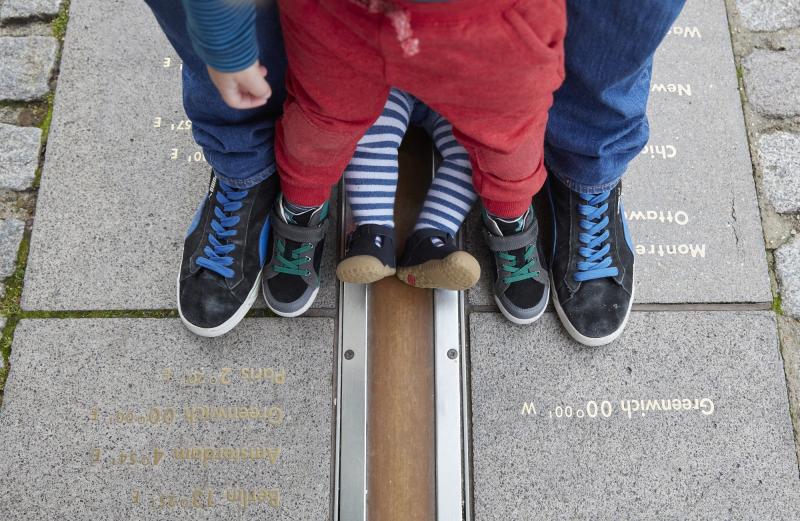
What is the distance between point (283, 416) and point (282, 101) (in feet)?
2.10

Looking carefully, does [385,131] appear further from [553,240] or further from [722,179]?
[722,179]

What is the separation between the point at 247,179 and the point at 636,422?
0.95 metres

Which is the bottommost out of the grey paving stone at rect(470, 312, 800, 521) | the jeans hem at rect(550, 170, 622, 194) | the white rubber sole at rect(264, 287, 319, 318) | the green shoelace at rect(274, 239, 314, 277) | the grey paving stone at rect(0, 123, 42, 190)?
the grey paving stone at rect(470, 312, 800, 521)

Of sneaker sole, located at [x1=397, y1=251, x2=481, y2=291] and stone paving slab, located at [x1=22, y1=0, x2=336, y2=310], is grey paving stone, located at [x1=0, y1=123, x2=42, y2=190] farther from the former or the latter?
sneaker sole, located at [x1=397, y1=251, x2=481, y2=291]

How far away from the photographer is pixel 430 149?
155cm

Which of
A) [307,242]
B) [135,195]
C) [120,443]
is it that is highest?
[135,195]

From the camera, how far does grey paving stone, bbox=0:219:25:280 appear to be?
146 centimetres

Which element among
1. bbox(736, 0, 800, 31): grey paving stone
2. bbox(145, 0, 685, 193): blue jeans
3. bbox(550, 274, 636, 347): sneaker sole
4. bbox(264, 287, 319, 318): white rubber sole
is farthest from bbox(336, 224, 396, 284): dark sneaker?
bbox(736, 0, 800, 31): grey paving stone

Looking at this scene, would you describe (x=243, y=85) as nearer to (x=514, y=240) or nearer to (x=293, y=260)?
(x=293, y=260)

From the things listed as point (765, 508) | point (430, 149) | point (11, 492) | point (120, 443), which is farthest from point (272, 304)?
point (765, 508)

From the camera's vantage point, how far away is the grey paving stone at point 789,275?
4.75 ft

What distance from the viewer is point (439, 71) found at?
0.84 metres

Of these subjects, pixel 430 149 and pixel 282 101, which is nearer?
pixel 282 101

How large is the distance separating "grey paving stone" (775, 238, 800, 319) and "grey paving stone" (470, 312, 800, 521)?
0.07m
